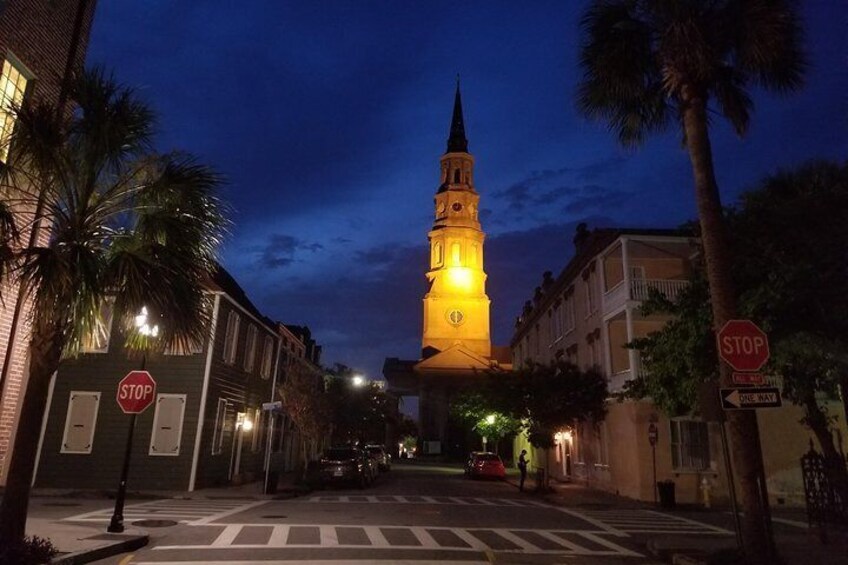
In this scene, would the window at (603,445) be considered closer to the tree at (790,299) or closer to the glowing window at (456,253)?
the tree at (790,299)

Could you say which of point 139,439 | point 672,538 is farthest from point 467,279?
point 672,538

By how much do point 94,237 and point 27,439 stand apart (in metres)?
3.05

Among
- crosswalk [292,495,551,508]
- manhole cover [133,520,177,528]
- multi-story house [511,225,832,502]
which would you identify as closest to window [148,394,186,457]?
crosswalk [292,495,551,508]

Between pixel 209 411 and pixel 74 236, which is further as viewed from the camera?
pixel 209 411

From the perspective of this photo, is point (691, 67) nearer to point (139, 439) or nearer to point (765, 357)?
point (765, 357)

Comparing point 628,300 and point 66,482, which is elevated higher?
point 628,300

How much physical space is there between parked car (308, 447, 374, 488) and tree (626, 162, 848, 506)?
14987 mm

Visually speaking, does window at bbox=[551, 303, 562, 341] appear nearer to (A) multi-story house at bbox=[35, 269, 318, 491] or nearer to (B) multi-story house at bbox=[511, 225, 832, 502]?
(B) multi-story house at bbox=[511, 225, 832, 502]

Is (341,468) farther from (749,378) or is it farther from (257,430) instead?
(749,378)

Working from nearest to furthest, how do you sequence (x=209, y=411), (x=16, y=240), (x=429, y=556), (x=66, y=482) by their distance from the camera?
(x=16, y=240) → (x=429, y=556) → (x=66, y=482) → (x=209, y=411)

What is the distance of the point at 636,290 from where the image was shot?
992 inches

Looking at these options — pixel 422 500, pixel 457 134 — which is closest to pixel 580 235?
pixel 422 500

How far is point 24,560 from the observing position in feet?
26.4

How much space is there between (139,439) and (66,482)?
8.92 ft
